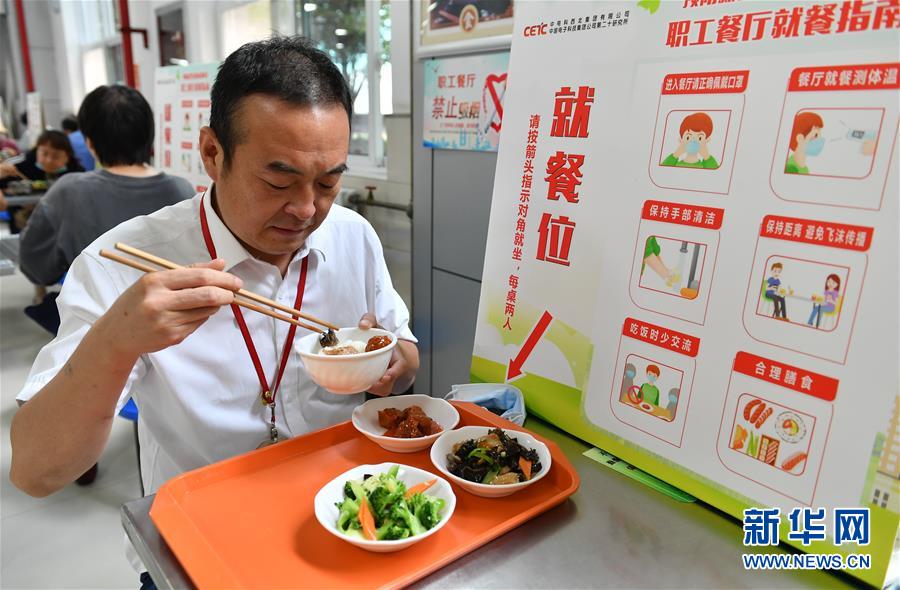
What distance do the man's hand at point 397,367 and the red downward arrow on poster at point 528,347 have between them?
10.3 inches

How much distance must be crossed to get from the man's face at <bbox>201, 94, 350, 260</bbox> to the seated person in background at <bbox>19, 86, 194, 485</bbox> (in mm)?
1760

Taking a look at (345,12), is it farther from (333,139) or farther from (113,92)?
(333,139)

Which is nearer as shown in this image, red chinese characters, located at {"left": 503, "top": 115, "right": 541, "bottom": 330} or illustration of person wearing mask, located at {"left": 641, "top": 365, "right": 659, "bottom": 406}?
illustration of person wearing mask, located at {"left": 641, "top": 365, "right": 659, "bottom": 406}

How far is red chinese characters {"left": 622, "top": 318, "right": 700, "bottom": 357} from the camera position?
3.12ft

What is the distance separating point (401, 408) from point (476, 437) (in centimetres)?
20

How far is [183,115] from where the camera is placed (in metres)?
4.15

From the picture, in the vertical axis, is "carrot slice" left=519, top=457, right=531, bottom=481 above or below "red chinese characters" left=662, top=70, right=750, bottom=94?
below

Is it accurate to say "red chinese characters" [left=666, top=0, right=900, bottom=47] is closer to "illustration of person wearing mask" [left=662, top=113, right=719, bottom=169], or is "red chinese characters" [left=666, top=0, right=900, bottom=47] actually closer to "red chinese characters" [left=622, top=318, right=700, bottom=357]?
"illustration of person wearing mask" [left=662, top=113, right=719, bottom=169]

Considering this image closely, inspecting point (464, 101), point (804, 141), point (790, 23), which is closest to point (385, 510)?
point (804, 141)

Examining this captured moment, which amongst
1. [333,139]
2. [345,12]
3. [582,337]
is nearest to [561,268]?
[582,337]

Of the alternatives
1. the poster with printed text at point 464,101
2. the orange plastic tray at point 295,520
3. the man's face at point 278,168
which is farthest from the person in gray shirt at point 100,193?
the orange plastic tray at point 295,520

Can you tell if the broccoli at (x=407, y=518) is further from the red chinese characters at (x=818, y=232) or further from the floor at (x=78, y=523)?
the floor at (x=78, y=523)

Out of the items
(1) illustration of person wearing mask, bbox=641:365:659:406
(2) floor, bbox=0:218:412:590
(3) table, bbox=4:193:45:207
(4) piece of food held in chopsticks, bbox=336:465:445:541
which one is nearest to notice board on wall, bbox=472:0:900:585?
(1) illustration of person wearing mask, bbox=641:365:659:406

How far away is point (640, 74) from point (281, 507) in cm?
93
